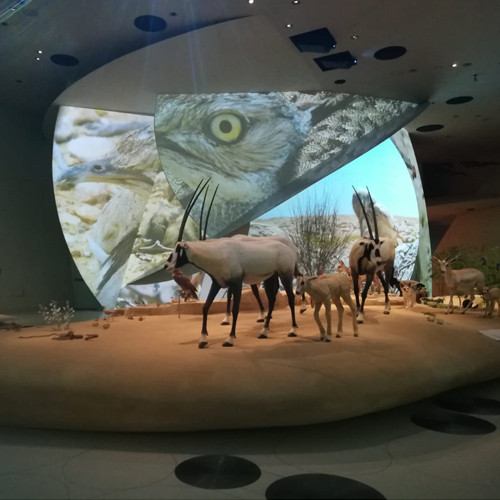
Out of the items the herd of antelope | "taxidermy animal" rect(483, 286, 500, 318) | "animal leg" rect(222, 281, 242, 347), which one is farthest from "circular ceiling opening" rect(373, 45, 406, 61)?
"animal leg" rect(222, 281, 242, 347)

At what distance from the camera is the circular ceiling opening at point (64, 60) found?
25.2 feet

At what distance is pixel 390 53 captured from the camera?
23.1ft

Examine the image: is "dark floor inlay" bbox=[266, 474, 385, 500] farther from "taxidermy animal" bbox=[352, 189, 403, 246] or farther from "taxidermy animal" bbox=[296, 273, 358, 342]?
"taxidermy animal" bbox=[352, 189, 403, 246]

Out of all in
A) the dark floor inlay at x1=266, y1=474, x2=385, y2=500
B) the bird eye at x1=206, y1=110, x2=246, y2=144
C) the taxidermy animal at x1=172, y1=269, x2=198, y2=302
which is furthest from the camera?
the bird eye at x1=206, y1=110, x2=246, y2=144

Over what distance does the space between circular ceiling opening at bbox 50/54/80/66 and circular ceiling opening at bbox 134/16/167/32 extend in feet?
6.26

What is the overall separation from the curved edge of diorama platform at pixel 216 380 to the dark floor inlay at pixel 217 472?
0.23 meters

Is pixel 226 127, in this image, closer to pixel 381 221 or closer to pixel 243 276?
pixel 381 221

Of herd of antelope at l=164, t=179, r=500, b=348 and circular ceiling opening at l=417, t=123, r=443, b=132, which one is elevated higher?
circular ceiling opening at l=417, t=123, r=443, b=132

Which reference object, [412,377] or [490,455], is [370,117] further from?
[490,455]

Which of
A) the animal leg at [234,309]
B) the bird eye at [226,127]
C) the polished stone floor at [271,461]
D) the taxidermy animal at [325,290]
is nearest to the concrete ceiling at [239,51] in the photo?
the bird eye at [226,127]

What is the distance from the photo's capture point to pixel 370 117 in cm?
884

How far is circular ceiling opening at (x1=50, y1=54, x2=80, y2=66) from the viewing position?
7688mm

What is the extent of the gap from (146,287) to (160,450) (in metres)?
7.77

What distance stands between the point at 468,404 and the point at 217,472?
7.85ft
